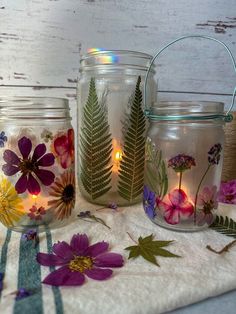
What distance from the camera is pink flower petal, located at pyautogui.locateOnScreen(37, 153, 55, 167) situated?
1.26 feet

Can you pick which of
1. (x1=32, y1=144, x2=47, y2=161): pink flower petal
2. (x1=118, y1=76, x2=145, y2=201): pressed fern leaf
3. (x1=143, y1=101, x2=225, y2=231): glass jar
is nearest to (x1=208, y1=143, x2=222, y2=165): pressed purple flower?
(x1=143, y1=101, x2=225, y2=231): glass jar

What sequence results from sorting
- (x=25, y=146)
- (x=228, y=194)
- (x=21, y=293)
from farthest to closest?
1. (x=228, y=194)
2. (x=25, y=146)
3. (x=21, y=293)

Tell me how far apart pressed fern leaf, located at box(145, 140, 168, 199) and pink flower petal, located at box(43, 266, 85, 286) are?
0.55 ft

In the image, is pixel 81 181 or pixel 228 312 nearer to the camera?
pixel 228 312

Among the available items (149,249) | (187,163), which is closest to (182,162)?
(187,163)

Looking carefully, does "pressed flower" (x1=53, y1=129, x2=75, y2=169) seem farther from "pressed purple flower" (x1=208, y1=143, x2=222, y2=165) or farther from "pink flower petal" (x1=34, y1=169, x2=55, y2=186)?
"pressed purple flower" (x1=208, y1=143, x2=222, y2=165)

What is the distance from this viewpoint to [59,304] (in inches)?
9.9

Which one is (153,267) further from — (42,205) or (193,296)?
(42,205)

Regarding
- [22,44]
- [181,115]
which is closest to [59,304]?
[181,115]

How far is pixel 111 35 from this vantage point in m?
0.57

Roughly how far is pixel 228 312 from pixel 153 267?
0.26 feet

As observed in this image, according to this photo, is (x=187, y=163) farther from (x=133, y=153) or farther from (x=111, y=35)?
(x=111, y=35)

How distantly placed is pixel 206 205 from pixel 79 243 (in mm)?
170

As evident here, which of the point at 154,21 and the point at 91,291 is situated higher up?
the point at 154,21
